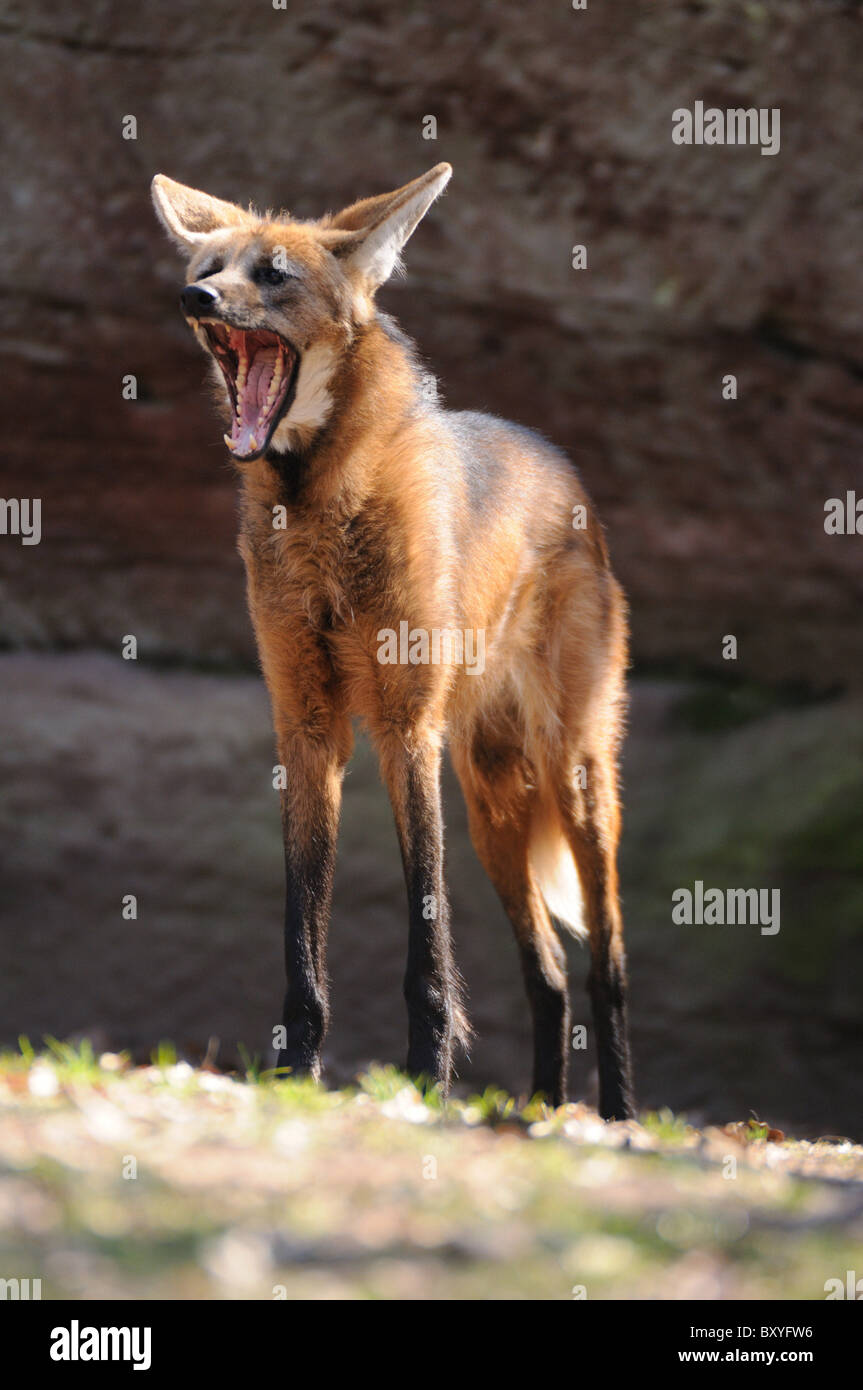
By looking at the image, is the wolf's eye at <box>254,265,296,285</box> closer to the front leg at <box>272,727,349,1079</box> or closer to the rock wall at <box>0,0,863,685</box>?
the front leg at <box>272,727,349,1079</box>

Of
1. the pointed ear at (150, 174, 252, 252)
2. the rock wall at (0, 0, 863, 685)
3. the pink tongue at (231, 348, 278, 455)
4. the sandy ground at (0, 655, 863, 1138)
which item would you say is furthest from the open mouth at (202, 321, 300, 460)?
the sandy ground at (0, 655, 863, 1138)

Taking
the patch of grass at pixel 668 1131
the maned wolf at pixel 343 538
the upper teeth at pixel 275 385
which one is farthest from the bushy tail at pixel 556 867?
the upper teeth at pixel 275 385

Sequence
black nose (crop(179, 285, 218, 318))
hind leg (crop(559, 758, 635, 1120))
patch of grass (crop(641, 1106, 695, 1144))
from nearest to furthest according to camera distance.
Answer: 1. black nose (crop(179, 285, 218, 318))
2. patch of grass (crop(641, 1106, 695, 1144))
3. hind leg (crop(559, 758, 635, 1120))

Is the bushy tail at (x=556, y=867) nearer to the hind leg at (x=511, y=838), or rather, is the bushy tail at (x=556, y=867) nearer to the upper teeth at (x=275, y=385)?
the hind leg at (x=511, y=838)

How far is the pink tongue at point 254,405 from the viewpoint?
3504 millimetres

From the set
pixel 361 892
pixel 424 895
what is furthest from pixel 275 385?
pixel 361 892

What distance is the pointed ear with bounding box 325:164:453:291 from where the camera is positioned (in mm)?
3623

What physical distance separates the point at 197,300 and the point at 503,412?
10.7 ft

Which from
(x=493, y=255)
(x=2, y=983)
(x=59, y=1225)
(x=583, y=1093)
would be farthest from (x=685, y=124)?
(x=59, y=1225)

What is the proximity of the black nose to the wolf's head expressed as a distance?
0.09m

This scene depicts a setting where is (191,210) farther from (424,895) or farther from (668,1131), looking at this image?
(668,1131)

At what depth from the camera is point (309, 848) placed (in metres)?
3.73

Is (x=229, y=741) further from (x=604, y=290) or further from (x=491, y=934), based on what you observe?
(x=604, y=290)

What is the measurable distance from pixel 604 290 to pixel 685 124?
2.44ft
